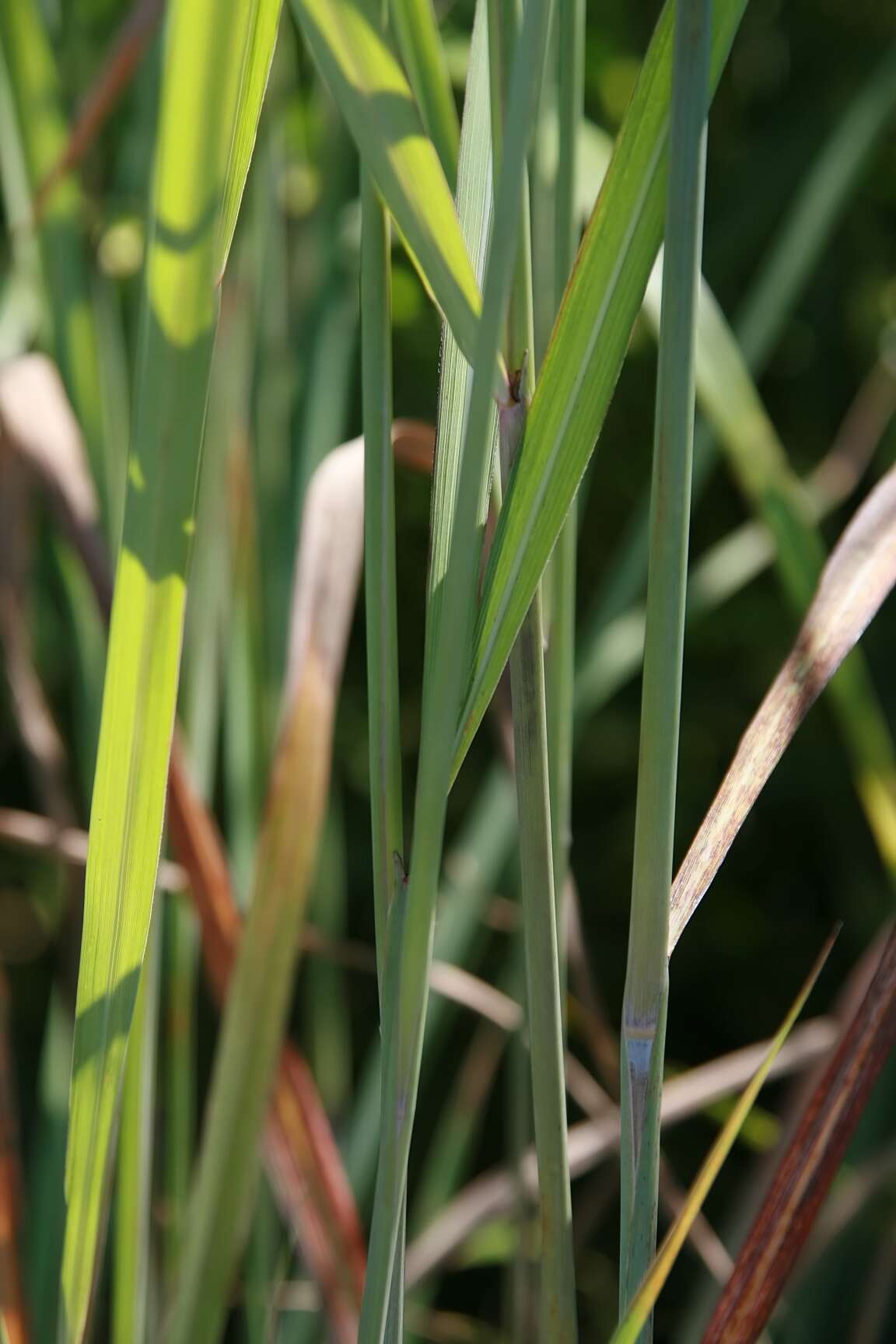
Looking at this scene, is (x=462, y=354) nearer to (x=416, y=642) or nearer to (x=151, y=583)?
(x=151, y=583)

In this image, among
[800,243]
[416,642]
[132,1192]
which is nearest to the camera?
[132,1192]

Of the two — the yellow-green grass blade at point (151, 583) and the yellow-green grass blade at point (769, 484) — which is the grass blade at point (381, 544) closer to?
the yellow-green grass blade at point (151, 583)

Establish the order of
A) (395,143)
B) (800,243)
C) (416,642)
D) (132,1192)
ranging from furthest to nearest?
1. (416,642)
2. (800,243)
3. (132,1192)
4. (395,143)

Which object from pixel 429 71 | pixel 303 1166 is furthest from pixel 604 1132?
pixel 429 71

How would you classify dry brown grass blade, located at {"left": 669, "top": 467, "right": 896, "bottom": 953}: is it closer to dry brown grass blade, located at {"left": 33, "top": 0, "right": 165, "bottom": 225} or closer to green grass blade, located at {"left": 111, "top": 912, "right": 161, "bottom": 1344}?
green grass blade, located at {"left": 111, "top": 912, "right": 161, "bottom": 1344}

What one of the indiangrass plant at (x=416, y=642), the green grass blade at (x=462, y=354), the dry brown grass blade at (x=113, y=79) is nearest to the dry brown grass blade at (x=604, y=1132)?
the indiangrass plant at (x=416, y=642)

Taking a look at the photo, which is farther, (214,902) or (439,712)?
(214,902)

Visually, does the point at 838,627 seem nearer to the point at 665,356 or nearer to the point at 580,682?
the point at 665,356
